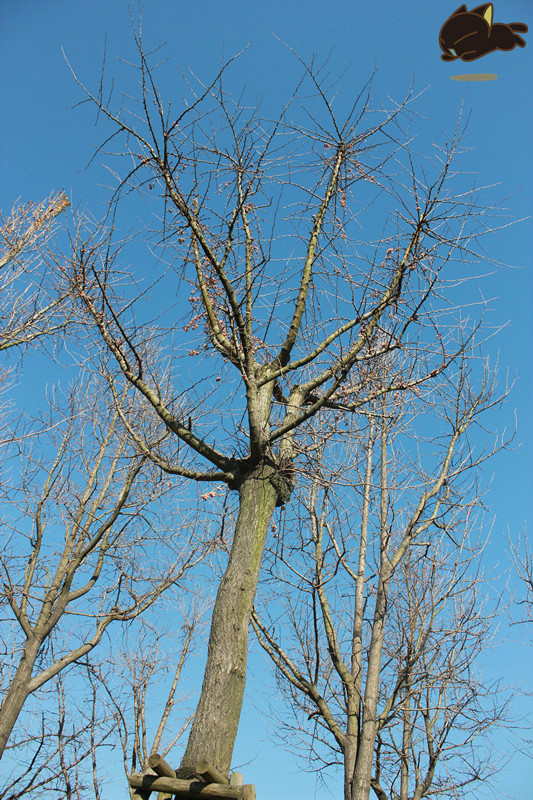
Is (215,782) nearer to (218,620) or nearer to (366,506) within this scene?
(218,620)

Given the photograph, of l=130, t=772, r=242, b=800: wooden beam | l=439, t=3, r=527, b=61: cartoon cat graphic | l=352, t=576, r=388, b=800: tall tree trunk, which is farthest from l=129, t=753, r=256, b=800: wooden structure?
l=439, t=3, r=527, b=61: cartoon cat graphic

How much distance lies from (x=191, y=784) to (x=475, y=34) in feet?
24.6

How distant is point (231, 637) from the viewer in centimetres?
378

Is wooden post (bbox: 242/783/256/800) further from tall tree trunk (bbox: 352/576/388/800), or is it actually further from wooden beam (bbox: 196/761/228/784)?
tall tree trunk (bbox: 352/576/388/800)

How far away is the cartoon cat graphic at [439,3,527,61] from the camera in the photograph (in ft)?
21.1

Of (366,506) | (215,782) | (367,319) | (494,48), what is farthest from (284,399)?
(494,48)

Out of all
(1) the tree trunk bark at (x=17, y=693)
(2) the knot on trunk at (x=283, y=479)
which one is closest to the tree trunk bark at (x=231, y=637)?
(2) the knot on trunk at (x=283, y=479)

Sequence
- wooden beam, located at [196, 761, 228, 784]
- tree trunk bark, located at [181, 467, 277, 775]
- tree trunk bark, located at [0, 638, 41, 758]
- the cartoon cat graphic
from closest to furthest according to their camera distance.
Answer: wooden beam, located at [196, 761, 228, 784], tree trunk bark, located at [181, 467, 277, 775], the cartoon cat graphic, tree trunk bark, located at [0, 638, 41, 758]

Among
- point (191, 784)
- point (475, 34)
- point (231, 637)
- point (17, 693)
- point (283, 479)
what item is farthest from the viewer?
point (17, 693)

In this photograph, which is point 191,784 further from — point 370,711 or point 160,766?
point 370,711

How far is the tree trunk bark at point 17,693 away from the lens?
270 inches

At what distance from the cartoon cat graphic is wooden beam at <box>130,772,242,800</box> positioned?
685 cm

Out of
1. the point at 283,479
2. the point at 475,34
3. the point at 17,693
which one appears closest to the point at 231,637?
the point at 283,479

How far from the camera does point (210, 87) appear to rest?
4207 millimetres
